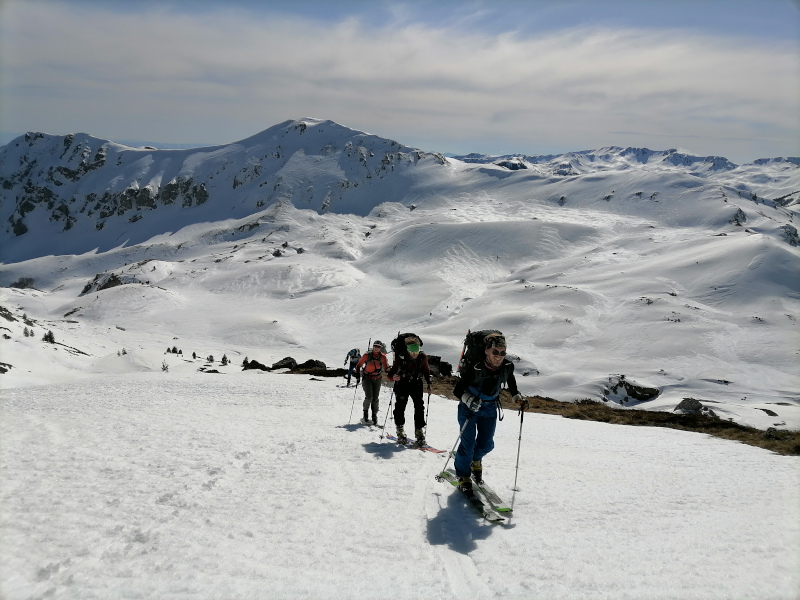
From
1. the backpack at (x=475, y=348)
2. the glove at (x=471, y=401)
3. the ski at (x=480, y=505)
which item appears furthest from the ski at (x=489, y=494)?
the backpack at (x=475, y=348)

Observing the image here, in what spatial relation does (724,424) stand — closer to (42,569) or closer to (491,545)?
(491,545)

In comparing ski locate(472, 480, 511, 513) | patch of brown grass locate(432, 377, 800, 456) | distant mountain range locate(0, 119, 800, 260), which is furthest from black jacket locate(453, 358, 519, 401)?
distant mountain range locate(0, 119, 800, 260)

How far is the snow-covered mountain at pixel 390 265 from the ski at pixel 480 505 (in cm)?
2118

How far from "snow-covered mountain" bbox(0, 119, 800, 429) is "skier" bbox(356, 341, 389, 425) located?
1755 cm

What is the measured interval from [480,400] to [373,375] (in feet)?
19.4

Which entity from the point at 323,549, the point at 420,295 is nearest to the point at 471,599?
the point at 323,549

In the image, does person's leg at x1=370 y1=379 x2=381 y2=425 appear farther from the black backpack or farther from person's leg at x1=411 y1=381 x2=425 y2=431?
the black backpack

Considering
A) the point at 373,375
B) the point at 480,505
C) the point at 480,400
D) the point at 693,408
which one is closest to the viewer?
the point at 480,505

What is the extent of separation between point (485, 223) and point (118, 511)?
99.6 meters

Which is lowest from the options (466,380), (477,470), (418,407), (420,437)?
(420,437)

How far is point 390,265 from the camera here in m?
93.9

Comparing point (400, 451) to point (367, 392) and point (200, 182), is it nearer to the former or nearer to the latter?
point (367, 392)

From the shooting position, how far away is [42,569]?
4.21 metres

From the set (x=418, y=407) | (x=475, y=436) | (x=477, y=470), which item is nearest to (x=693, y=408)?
(x=418, y=407)
